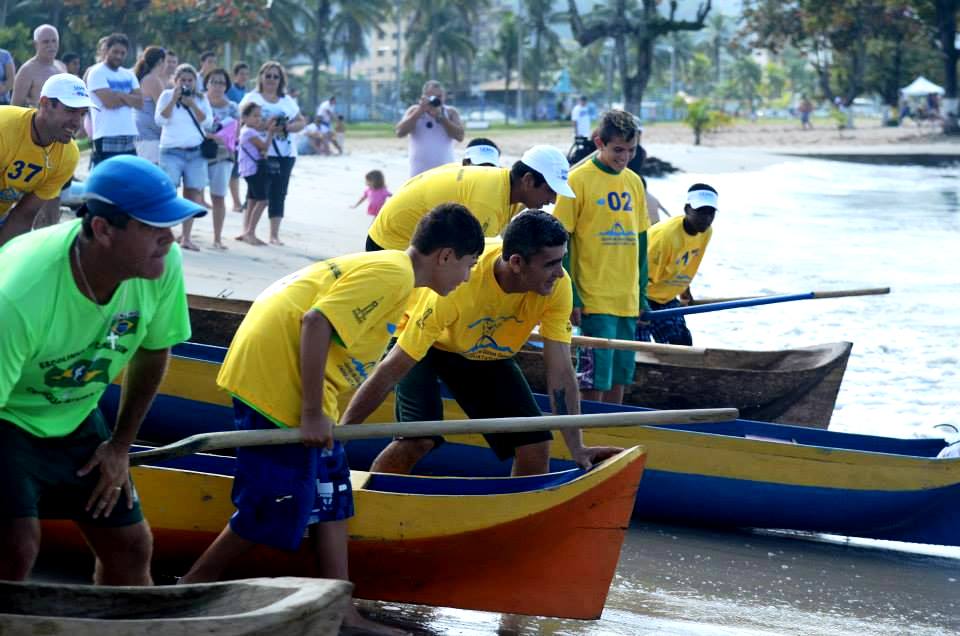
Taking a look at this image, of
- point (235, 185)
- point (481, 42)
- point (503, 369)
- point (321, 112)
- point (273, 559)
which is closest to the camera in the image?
point (273, 559)

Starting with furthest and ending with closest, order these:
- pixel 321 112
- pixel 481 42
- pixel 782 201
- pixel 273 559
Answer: pixel 481 42 < pixel 321 112 < pixel 782 201 < pixel 273 559

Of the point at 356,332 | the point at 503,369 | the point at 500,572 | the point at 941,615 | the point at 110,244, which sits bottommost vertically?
the point at 941,615

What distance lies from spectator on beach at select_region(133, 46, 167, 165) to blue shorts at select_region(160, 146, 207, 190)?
425 mm

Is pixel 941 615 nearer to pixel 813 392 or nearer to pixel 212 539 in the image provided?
pixel 813 392

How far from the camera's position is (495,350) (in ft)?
18.2

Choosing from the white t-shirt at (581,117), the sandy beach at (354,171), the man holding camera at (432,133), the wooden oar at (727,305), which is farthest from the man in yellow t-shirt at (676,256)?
the white t-shirt at (581,117)

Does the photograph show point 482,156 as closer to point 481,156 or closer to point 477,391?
point 481,156

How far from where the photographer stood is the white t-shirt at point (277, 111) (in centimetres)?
1308

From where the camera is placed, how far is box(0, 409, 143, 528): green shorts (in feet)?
12.3

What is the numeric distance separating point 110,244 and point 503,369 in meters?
2.34

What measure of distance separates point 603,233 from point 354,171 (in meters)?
19.9

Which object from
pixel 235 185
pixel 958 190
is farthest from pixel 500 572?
pixel 958 190

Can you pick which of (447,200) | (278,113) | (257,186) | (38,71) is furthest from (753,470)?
(257,186)

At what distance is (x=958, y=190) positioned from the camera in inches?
1316
